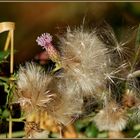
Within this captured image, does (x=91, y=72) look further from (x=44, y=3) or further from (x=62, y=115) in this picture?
(x=44, y=3)

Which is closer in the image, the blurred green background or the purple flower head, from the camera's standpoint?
the purple flower head

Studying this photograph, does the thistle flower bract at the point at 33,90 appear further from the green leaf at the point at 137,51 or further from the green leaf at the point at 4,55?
the green leaf at the point at 137,51

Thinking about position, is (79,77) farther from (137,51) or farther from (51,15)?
(51,15)

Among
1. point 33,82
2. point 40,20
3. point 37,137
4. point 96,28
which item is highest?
point 40,20

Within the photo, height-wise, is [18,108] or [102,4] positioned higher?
[102,4]

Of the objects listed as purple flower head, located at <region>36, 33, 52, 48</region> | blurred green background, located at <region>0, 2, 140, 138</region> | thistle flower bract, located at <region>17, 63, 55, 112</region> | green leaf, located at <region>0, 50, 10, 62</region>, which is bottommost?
thistle flower bract, located at <region>17, 63, 55, 112</region>

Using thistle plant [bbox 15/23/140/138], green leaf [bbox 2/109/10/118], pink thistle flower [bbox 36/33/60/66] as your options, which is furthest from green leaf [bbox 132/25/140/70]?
green leaf [bbox 2/109/10/118]

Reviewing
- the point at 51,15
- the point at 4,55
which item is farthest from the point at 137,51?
the point at 51,15

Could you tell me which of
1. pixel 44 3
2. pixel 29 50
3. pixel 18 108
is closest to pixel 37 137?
pixel 18 108

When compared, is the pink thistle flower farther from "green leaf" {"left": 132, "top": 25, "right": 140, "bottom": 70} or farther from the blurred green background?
the blurred green background
